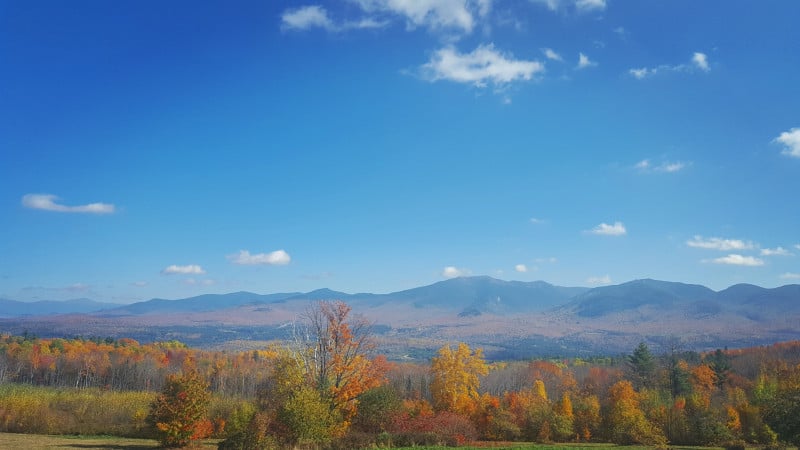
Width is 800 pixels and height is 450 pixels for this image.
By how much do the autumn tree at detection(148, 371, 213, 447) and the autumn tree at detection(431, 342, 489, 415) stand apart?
29.2 m

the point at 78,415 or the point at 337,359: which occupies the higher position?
the point at 337,359

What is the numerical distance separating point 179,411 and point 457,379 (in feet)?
104

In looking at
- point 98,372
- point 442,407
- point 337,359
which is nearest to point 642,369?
point 442,407

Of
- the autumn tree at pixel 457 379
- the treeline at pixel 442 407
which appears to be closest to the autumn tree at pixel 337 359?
the treeline at pixel 442 407

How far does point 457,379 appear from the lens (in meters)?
55.9

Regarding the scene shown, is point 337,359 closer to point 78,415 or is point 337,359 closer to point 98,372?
point 78,415

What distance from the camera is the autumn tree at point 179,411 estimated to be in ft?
106

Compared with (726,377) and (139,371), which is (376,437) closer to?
(726,377)

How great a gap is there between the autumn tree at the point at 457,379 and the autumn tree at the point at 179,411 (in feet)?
95.7

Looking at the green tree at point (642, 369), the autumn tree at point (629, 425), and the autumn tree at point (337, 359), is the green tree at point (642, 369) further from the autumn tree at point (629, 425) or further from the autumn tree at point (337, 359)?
the autumn tree at point (337, 359)

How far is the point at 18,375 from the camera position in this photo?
324 feet

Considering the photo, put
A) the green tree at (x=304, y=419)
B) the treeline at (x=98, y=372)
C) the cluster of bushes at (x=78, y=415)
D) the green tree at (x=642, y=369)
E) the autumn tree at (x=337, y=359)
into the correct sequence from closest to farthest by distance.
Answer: the green tree at (x=304, y=419)
the autumn tree at (x=337, y=359)
the cluster of bushes at (x=78, y=415)
the green tree at (x=642, y=369)
the treeline at (x=98, y=372)

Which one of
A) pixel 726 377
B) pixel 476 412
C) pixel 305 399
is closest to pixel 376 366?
pixel 305 399

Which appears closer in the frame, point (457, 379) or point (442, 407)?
point (442, 407)
